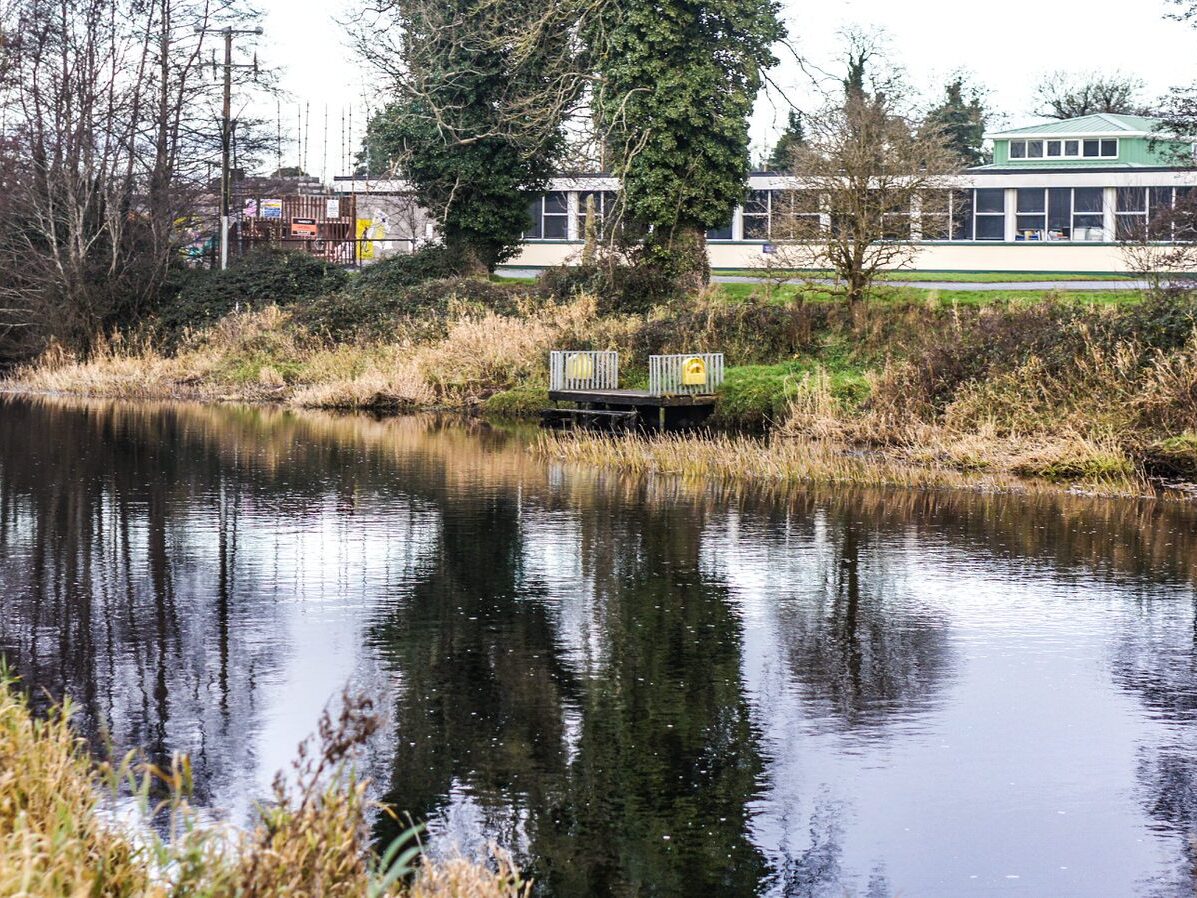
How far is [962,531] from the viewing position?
59.2ft

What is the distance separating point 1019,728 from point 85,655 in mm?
6524

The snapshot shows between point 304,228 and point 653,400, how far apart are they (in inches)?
1195

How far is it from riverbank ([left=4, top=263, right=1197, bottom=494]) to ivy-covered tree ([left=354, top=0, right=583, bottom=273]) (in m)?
3.48

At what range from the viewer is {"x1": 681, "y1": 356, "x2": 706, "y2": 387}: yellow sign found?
30.3 metres

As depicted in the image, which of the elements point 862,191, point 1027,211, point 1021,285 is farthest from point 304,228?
point 862,191

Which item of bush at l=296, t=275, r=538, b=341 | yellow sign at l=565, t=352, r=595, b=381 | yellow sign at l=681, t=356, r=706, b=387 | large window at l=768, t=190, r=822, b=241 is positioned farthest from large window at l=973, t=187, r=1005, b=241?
yellow sign at l=681, t=356, r=706, b=387

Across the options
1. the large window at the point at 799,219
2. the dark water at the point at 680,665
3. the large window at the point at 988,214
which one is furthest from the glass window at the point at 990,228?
the dark water at the point at 680,665

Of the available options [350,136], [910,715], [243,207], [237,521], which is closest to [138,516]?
[237,521]

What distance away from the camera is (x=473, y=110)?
4369 cm

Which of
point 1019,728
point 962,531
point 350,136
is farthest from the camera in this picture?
point 350,136

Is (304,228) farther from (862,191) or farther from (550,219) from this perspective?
(862,191)

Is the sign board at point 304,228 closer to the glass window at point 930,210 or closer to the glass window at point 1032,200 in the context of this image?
the glass window at point 1032,200

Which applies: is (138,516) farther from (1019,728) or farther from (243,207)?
(243,207)

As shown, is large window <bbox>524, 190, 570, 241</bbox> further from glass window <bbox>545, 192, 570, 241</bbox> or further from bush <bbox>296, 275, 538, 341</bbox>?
bush <bbox>296, 275, 538, 341</bbox>
